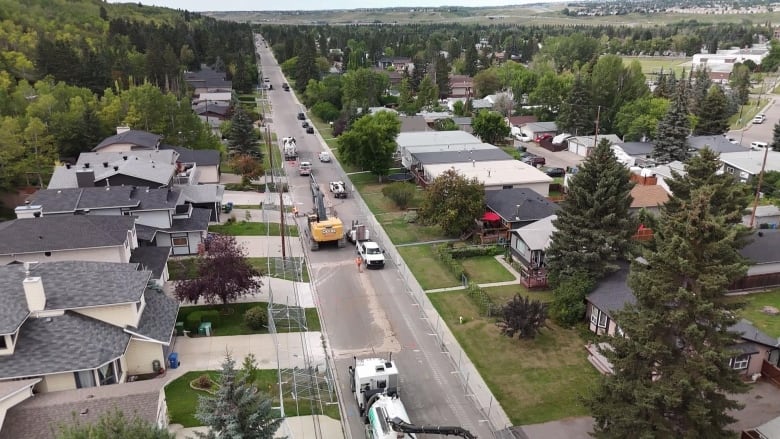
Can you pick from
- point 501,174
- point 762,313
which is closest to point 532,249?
point 762,313

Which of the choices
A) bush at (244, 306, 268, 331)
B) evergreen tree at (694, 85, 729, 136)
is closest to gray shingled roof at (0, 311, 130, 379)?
bush at (244, 306, 268, 331)

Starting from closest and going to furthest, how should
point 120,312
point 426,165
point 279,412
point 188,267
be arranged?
1. point 279,412
2. point 120,312
3. point 188,267
4. point 426,165

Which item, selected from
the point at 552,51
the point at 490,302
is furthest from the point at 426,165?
the point at 552,51

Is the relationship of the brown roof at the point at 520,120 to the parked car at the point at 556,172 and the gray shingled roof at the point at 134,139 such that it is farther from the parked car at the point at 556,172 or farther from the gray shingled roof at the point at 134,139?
the gray shingled roof at the point at 134,139

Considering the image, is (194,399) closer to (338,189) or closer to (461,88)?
(338,189)

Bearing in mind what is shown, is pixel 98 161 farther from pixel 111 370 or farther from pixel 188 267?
pixel 111 370

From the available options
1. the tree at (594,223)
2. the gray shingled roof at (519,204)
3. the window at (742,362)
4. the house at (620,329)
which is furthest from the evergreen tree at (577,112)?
the window at (742,362)
